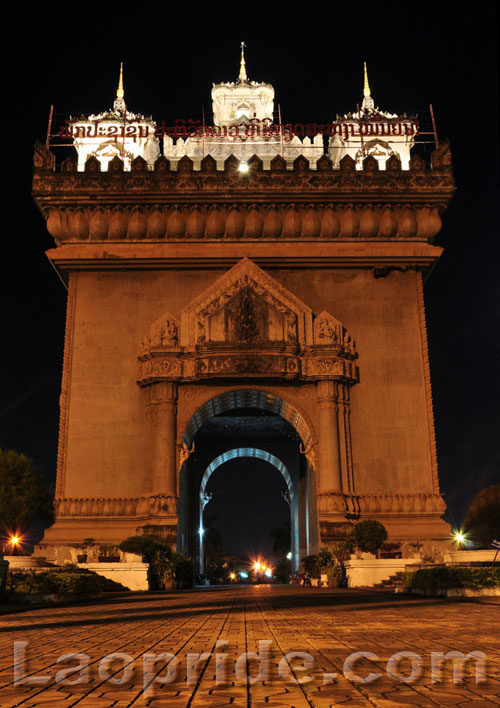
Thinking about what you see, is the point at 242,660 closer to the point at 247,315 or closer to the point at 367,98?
the point at 247,315

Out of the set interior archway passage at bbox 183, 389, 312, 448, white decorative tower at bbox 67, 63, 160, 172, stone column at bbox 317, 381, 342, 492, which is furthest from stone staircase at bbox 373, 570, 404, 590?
white decorative tower at bbox 67, 63, 160, 172

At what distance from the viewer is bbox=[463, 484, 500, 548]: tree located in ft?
187

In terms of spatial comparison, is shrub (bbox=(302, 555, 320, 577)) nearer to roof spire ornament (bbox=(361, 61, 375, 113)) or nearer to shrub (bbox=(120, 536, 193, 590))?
shrub (bbox=(120, 536, 193, 590))

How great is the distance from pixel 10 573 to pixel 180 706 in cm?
1370

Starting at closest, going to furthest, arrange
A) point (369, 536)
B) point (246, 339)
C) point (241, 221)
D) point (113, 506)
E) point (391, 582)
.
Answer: point (391, 582), point (369, 536), point (113, 506), point (246, 339), point (241, 221)

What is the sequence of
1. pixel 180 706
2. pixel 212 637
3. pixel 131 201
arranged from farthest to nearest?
pixel 131 201 → pixel 212 637 → pixel 180 706

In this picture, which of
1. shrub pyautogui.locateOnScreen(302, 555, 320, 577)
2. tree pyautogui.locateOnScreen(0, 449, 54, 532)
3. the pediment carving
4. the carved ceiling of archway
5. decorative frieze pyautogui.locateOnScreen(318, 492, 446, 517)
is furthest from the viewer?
tree pyautogui.locateOnScreen(0, 449, 54, 532)

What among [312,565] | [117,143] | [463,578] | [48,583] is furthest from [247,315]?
[117,143]

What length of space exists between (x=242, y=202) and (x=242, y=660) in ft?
89.3

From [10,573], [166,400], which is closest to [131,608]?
→ [10,573]

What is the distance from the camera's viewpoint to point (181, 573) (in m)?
26.9

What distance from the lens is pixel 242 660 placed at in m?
6.38

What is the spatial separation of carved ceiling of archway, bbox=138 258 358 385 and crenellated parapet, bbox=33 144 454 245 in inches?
103

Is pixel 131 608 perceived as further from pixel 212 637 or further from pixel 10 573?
pixel 212 637
